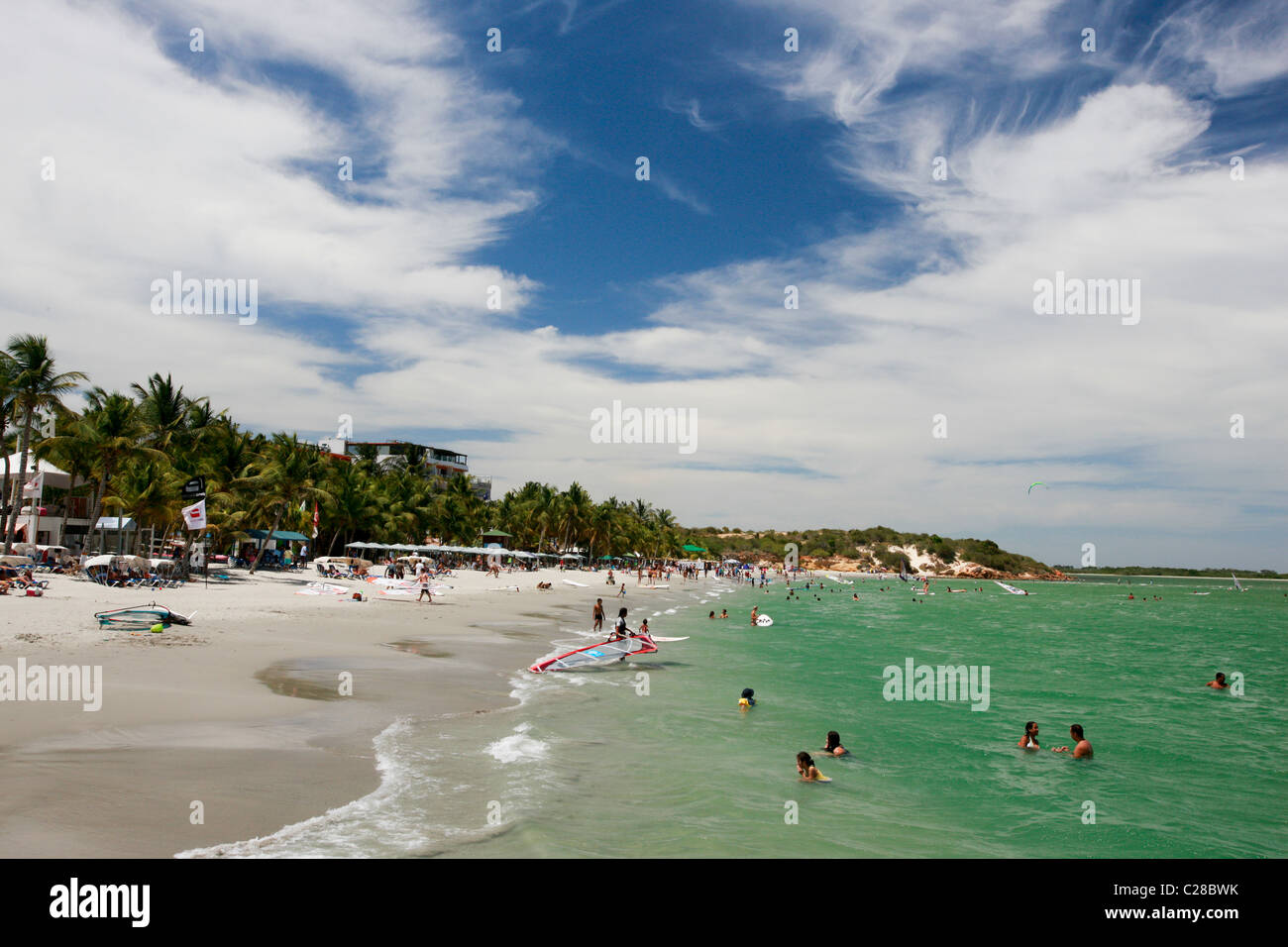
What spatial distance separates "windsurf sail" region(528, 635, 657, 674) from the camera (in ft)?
71.1

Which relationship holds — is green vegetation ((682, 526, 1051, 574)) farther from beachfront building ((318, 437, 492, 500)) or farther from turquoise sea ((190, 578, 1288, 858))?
turquoise sea ((190, 578, 1288, 858))

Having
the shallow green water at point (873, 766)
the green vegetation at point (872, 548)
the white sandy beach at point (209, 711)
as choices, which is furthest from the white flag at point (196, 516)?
the green vegetation at point (872, 548)

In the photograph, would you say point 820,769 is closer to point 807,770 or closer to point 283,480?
point 807,770

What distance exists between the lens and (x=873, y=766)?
13.6 meters

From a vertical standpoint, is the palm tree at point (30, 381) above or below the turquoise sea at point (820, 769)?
above

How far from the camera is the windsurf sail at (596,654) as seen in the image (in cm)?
2167

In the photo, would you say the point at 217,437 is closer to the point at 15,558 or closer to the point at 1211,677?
the point at 15,558

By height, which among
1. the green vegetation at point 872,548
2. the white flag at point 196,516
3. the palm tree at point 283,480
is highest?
the palm tree at point 283,480

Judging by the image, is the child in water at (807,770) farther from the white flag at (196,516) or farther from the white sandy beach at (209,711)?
the white flag at (196,516)

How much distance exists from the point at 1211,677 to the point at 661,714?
89.9 ft

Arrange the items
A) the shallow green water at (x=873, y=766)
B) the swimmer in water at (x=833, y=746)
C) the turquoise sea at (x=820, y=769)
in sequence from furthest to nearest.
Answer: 1. the swimmer in water at (x=833, y=746)
2. the shallow green water at (x=873, y=766)
3. the turquoise sea at (x=820, y=769)

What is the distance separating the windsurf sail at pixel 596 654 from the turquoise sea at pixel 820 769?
753 mm

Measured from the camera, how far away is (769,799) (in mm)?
10945
